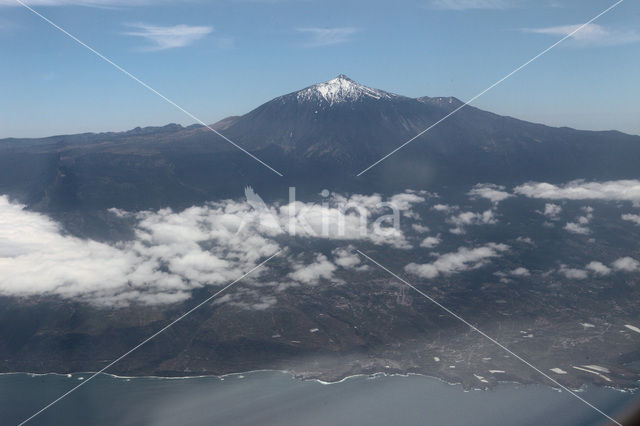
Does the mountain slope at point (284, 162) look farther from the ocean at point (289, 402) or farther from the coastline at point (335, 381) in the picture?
the ocean at point (289, 402)

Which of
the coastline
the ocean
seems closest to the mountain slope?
the coastline

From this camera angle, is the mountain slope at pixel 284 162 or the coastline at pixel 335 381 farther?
the mountain slope at pixel 284 162

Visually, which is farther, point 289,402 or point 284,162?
point 284,162

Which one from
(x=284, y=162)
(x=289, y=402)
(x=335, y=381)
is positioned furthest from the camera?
(x=284, y=162)

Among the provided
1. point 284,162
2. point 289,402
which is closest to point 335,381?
point 289,402

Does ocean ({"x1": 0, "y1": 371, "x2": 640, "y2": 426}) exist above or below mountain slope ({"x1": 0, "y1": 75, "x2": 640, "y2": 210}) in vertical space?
below

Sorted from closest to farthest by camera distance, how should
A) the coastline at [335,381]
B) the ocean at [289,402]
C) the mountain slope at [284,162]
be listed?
the ocean at [289,402]
the coastline at [335,381]
the mountain slope at [284,162]

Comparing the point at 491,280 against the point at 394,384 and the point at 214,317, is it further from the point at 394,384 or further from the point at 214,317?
the point at 214,317

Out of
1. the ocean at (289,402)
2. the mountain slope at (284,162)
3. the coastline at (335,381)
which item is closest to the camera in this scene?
the ocean at (289,402)

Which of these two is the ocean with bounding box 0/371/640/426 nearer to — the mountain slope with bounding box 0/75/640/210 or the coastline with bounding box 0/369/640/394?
the coastline with bounding box 0/369/640/394

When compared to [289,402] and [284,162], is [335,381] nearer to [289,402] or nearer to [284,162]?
[289,402]

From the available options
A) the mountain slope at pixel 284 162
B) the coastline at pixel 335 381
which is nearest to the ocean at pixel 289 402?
the coastline at pixel 335 381
